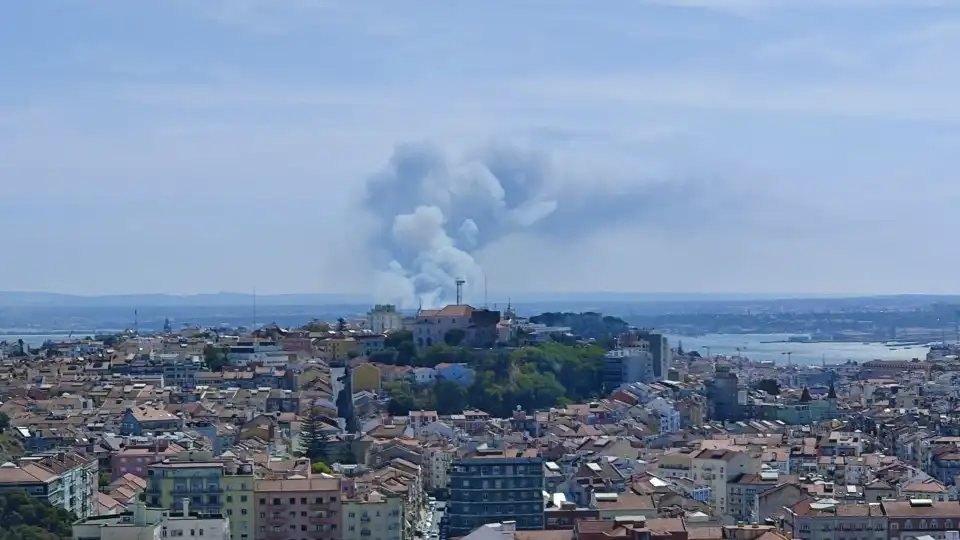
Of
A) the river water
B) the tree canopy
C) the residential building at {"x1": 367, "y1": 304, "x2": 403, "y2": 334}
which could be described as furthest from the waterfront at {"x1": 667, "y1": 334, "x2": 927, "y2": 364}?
the tree canopy

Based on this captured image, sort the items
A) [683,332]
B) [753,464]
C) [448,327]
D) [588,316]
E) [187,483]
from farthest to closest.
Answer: [683,332]
[588,316]
[448,327]
[753,464]
[187,483]

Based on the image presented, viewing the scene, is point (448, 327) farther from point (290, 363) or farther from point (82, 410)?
point (82, 410)

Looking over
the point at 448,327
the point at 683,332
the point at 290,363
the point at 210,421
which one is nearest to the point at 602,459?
the point at 210,421

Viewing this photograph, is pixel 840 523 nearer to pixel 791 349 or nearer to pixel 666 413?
pixel 666 413

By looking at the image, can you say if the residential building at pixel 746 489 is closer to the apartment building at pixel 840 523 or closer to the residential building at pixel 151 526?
the apartment building at pixel 840 523

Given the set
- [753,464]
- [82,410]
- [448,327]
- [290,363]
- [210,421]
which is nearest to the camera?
[753,464]

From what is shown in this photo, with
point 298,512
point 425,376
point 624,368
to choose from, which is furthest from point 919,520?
point 624,368
